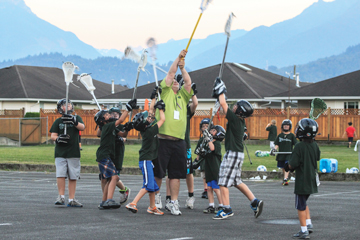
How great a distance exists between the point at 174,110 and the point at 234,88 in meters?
37.1

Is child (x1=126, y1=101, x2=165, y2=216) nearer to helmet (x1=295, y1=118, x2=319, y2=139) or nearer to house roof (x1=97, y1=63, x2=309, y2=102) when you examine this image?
helmet (x1=295, y1=118, x2=319, y2=139)

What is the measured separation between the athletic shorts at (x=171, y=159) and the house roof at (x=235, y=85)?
34.3 metres

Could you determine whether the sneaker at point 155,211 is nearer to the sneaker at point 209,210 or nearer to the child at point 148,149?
the child at point 148,149

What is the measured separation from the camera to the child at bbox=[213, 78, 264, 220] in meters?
8.91

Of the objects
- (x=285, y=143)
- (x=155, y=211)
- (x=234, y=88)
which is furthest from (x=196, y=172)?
(x=234, y=88)

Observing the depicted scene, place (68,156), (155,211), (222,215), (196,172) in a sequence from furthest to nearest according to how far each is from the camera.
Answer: (196,172) → (68,156) → (155,211) → (222,215)

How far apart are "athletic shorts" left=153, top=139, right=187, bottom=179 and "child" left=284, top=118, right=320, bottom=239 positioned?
213cm

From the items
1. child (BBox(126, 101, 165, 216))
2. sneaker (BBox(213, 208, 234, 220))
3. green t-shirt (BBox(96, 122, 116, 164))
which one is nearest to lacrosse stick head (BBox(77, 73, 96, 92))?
green t-shirt (BBox(96, 122, 116, 164))

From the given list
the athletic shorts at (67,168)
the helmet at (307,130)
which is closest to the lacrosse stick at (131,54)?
the athletic shorts at (67,168)

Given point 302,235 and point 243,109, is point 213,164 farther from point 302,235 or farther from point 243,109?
point 302,235

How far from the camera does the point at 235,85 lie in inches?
1843

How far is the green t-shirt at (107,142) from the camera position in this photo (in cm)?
984

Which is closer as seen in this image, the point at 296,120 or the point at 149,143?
the point at 149,143

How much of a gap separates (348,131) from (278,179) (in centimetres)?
1741
